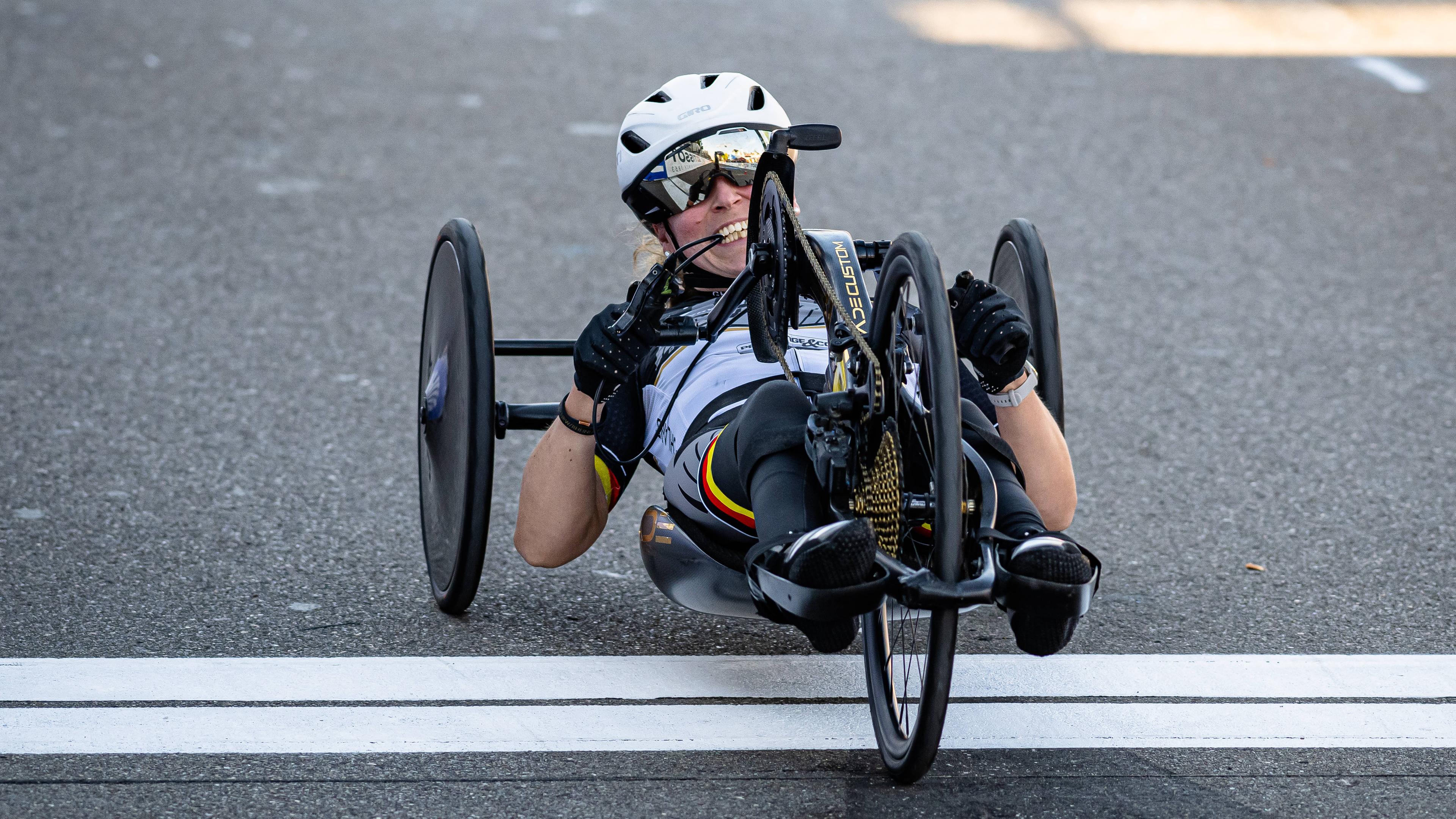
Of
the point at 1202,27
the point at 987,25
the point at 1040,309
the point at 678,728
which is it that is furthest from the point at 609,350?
the point at 1202,27

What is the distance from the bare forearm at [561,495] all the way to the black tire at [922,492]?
27.7 inches

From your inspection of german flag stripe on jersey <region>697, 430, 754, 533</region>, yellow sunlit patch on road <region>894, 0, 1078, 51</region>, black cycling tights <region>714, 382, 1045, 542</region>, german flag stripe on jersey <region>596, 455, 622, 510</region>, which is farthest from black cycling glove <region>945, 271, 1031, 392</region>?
yellow sunlit patch on road <region>894, 0, 1078, 51</region>

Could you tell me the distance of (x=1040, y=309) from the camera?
3.45m

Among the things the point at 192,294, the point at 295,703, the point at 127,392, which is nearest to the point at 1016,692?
the point at 295,703

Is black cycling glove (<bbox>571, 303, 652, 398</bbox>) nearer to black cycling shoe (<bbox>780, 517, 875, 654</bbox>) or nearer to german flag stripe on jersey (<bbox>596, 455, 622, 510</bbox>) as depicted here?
german flag stripe on jersey (<bbox>596, 455, 622, 510</bbox>)

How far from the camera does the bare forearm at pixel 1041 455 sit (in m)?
2.99

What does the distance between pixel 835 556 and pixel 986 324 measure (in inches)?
19.8

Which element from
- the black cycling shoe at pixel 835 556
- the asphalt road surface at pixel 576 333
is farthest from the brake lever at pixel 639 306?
the black cycling shoe at pixel 835 556

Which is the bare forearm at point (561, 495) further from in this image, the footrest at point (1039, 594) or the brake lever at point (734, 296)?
the footrest at point (1039, 594)

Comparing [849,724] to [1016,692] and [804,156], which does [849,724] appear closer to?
[1016,692]

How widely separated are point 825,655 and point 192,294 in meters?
3.38

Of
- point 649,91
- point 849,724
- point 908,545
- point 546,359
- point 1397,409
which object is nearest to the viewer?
point 908,545

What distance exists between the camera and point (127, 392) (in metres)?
4.78

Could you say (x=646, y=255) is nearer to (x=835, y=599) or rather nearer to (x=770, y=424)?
(x=770, y=424)
